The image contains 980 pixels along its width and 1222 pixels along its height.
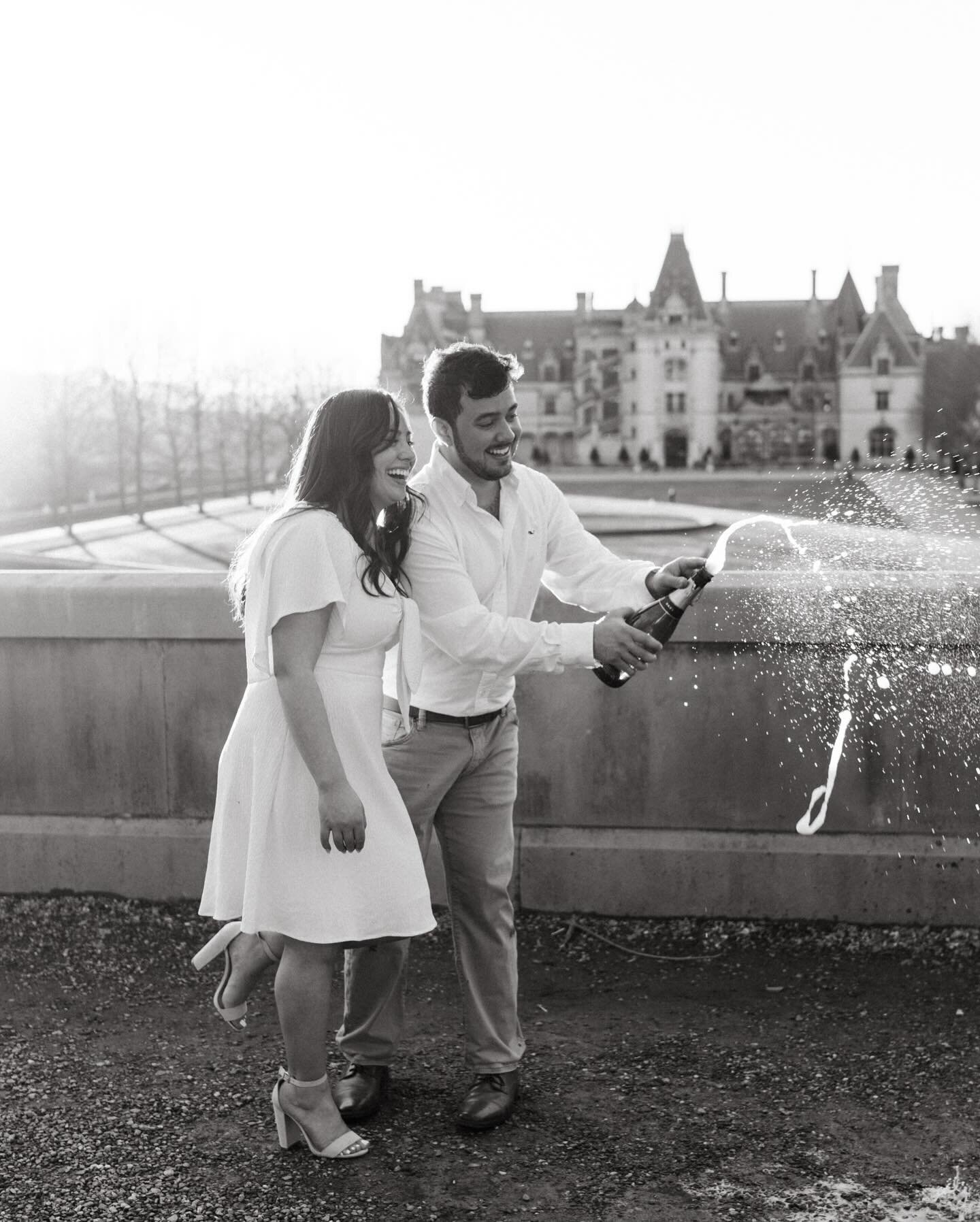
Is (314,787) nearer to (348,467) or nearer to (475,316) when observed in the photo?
(348,467)

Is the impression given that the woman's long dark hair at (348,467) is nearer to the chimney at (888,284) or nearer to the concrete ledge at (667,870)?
the concrete ledge at (667,870)

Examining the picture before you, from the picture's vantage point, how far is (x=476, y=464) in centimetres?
413

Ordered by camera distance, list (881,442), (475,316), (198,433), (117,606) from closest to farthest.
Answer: (117,606) < (198,433) < (881,442) < (475,316)

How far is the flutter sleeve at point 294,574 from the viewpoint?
3.71m

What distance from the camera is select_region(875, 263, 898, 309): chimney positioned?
113 m

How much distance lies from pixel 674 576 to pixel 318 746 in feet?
4.05

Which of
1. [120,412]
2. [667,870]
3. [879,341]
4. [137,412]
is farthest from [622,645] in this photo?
[879,341]

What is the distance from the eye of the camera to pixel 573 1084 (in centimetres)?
452

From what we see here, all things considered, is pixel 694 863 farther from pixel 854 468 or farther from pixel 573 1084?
pixel 854 468

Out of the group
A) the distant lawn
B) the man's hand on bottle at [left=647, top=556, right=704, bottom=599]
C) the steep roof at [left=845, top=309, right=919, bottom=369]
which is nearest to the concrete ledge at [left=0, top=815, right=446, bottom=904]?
the man's hand on bottle at [left=647, top=556, right=704, bottom=599]

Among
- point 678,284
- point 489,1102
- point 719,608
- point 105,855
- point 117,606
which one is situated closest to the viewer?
point 489,1102

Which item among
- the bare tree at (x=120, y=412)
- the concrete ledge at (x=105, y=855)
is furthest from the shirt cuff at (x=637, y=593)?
the bare tree at (x=120, y=412)

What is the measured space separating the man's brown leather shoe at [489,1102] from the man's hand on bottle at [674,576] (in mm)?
1478

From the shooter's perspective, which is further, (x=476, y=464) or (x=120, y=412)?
(x=120, y=412)
